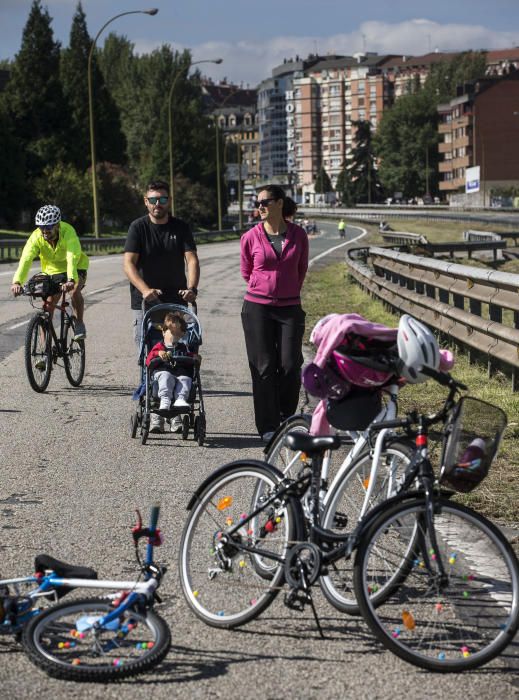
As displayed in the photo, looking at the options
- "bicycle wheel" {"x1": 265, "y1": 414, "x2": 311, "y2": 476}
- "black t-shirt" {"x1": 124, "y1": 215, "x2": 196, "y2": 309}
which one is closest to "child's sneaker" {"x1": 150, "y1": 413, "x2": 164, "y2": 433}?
"black t-shirt" {"x1": 124, "y1": 215, "x2": 196, "y2": 309}

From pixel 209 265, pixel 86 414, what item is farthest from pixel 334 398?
pixel 209 265

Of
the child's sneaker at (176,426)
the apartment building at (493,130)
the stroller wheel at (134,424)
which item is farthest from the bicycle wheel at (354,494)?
the apartment building at (493,130)

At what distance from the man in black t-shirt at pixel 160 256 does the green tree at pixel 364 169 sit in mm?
181379

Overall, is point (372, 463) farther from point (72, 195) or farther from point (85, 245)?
point (72, 195)

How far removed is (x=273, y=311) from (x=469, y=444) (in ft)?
13.3

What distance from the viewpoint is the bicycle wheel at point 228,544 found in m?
4.82

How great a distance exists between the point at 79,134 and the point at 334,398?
93.8 m

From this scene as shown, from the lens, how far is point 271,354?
8.45 metres

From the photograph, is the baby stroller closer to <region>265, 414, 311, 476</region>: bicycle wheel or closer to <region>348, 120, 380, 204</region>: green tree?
<region>265, 414, 311, 476</region>: bicycle wheel

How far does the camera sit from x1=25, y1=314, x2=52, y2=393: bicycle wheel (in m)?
11.5

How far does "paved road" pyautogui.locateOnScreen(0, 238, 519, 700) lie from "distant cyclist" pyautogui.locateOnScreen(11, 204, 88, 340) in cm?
→ 102

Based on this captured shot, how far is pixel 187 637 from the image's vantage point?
15.4 feet

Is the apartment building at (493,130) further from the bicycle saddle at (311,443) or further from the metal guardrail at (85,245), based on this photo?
the bicycle saddle at (311,443)

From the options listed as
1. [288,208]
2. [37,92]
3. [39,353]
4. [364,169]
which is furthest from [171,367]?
[364,169]
